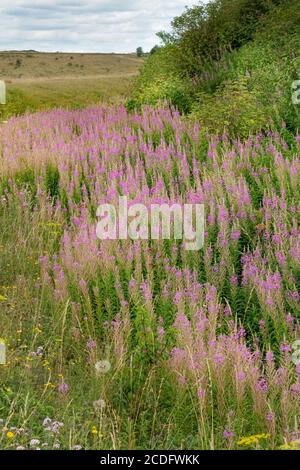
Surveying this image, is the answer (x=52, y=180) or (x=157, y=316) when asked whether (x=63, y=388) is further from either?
(x=52, y=180)

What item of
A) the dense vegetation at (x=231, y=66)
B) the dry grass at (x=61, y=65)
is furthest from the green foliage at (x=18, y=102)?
the dry grass at (x=61, y=65)

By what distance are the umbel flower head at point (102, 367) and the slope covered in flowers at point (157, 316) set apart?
0.06 ft

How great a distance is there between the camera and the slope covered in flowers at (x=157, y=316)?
154 inches

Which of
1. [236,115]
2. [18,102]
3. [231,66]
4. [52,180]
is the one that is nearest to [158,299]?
[52,180]

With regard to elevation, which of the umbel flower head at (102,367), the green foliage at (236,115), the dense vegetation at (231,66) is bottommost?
the umbel flower head at (102,367)

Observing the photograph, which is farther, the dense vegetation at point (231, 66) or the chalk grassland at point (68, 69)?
the chalk grassland at point (68, 69)

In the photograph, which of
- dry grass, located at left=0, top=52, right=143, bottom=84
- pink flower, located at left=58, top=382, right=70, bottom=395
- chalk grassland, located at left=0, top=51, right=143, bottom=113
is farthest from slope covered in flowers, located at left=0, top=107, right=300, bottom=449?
dry grass, located at left=0, top=52, right=143, bottom=84

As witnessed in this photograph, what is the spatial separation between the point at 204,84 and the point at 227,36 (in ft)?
13.5

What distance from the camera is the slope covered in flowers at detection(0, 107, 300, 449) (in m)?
3.92

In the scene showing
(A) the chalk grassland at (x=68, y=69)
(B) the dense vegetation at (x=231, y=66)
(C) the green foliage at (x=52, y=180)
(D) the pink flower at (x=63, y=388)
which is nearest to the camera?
(D) the pink flower at (x=63, y=388)

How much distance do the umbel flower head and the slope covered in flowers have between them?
2 centimetres

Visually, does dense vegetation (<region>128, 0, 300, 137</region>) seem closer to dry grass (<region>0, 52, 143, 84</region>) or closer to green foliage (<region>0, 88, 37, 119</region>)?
green foliage (<region>0, 88, 37, 119</region>)

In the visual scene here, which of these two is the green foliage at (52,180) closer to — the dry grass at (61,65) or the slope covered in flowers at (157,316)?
the slope covered in flowers at (157,316)

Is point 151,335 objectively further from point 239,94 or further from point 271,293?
point 239,94
